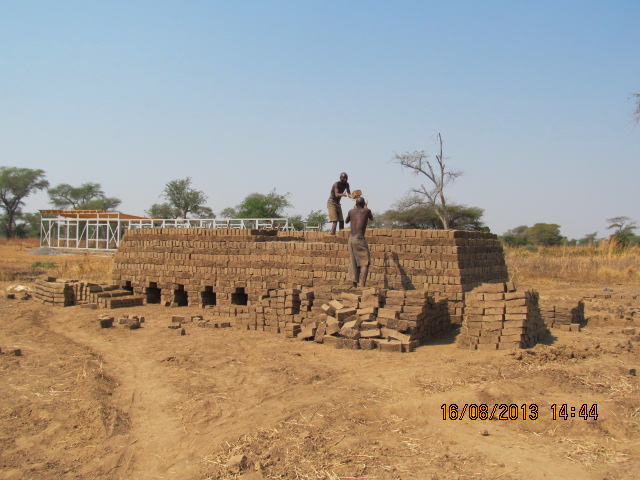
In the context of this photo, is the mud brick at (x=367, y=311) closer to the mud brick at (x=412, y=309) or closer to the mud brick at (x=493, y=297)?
the mud brick at (x=412, y=309)

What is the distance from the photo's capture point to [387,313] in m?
8.27

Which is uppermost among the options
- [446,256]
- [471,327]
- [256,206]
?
[256,206]

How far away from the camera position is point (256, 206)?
145 feet

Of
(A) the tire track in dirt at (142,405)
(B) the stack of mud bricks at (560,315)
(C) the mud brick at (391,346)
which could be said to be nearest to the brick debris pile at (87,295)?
(A) the tire track in dirt at (142,405)

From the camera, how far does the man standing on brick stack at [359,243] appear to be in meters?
9.51

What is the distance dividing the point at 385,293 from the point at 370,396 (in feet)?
9.52

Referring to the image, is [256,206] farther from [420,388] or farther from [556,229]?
[420,388]

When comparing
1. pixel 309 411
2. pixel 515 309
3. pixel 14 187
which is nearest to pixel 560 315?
pixel 515 309

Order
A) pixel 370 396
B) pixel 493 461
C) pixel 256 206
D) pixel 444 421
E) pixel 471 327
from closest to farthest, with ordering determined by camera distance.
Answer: pixel 493 461 < pixel 444 421 < pixel 370 396 < pixel 471 327 < pixel 256 206

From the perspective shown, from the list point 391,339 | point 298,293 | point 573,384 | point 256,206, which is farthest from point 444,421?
point 256,206

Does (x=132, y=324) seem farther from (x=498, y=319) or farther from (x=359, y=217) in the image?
(x=498, y=319)

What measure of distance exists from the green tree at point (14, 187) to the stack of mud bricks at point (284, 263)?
5165 centimetres

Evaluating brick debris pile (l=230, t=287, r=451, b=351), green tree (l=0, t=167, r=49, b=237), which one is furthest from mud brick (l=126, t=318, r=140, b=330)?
green tree (l=0, t=167, r=49, b=237)

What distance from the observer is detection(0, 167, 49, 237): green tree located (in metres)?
57.1
